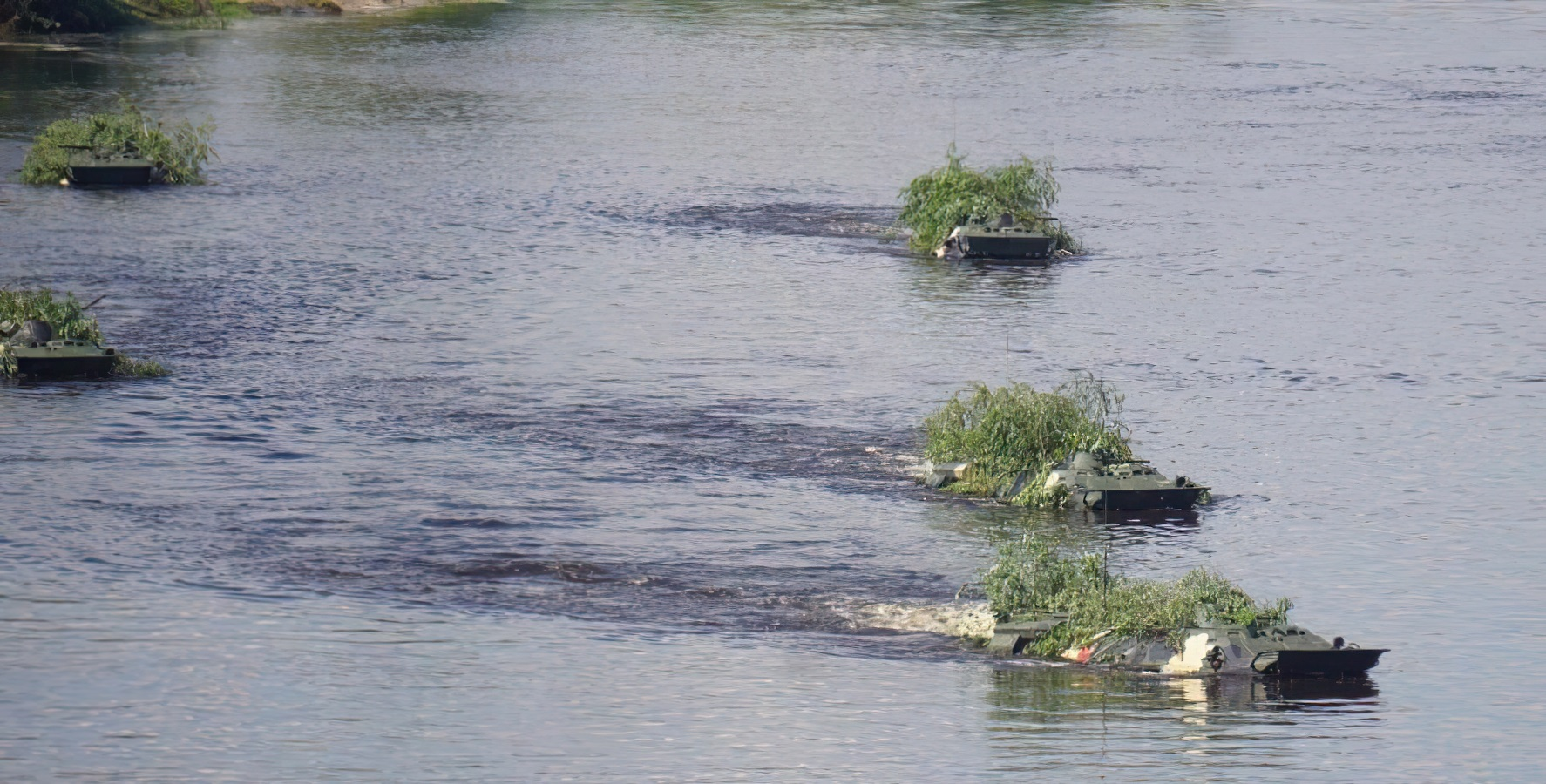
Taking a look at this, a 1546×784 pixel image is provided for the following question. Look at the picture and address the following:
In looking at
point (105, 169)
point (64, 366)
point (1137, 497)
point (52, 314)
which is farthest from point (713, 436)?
point (105, 169)

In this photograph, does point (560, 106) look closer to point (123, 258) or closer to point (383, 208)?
point (383, 208)

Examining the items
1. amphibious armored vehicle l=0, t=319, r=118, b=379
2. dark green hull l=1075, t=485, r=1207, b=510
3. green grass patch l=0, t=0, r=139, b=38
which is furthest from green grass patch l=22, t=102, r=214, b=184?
green grass patch l=0, t=0, r=139, b=38

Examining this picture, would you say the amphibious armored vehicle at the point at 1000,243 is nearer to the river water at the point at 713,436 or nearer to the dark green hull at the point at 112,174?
the river water at the point at 713,436

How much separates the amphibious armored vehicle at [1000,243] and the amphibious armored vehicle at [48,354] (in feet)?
69.5

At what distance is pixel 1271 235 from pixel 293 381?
1109 inches

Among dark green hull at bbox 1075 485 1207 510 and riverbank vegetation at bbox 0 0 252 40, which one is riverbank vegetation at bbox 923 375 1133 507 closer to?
dark green hull at bbox 1075 485 1207 510

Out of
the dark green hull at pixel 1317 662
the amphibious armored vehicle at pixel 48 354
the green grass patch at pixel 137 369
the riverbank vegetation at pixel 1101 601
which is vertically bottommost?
the dark green hull at pixel 1317 662

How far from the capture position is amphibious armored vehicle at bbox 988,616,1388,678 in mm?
23516

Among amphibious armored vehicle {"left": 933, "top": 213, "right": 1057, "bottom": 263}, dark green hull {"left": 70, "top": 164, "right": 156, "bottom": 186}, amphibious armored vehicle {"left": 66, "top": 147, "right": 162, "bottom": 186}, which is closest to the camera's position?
amphibious armored vehicle {"left": 933, "top": 213, "right": 1057, "bottom": 263}

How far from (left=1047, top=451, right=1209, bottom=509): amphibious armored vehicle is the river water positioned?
41 cm

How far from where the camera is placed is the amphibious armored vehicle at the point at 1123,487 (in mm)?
31109

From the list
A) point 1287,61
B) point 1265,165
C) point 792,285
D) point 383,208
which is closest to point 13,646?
point 792,285

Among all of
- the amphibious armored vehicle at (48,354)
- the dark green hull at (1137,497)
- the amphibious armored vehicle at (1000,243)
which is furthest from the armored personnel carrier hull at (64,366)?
the amphibious armored vehicle at (1000,243)

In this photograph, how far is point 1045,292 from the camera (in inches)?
1918
